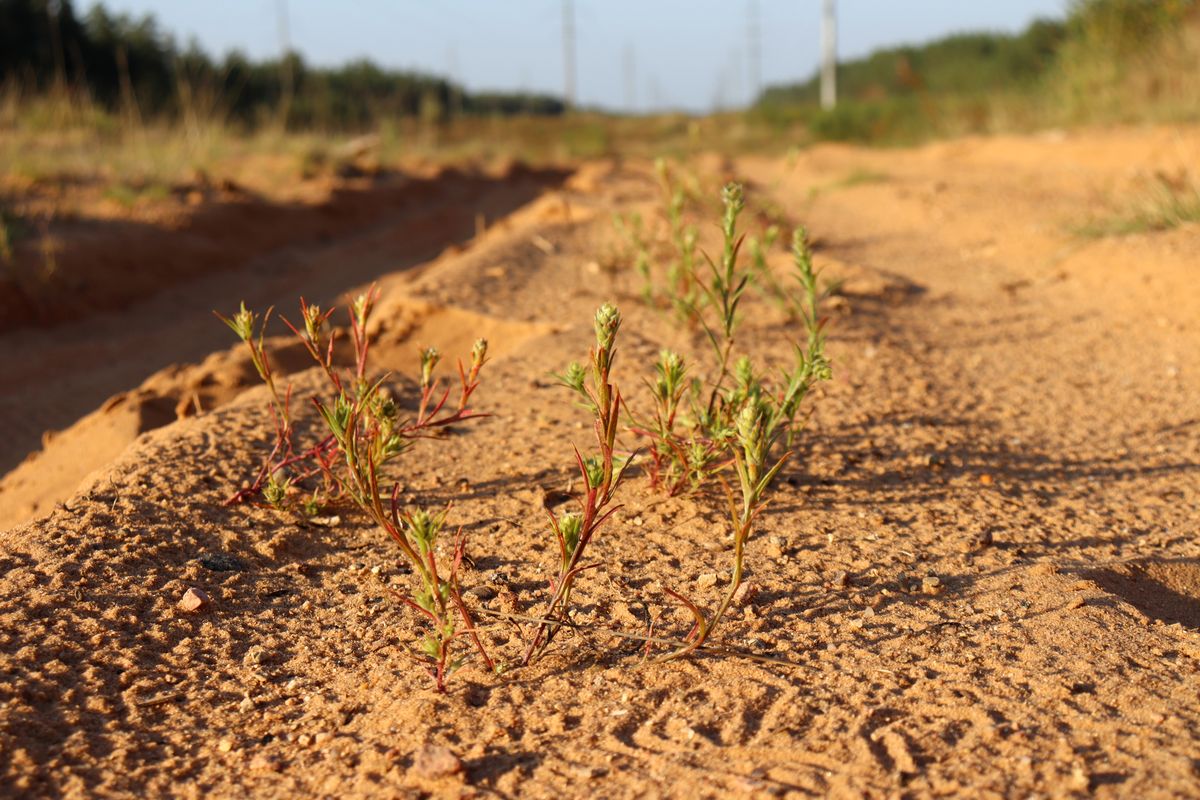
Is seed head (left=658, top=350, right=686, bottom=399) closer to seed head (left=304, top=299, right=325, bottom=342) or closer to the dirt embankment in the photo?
seed head (left=304, top=299, right=325, bottom=342)

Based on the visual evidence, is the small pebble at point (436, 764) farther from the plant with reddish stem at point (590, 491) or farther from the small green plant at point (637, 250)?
the small green plant at point (637, 250)

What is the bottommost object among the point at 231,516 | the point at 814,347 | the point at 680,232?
the point at 231,516

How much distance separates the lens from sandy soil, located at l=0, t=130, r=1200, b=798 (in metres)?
1.60

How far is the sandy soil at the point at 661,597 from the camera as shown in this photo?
5.24ft

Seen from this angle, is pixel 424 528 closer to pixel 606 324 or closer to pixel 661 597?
pixel 606 324

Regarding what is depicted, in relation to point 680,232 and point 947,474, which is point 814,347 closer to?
point 947,474

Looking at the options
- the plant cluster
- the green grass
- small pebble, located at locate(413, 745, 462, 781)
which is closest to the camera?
small pebble, located at locate(413, 745, 462, 781)

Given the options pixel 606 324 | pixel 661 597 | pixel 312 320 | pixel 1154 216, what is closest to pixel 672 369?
pixel 661 597

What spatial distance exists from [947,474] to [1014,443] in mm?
391

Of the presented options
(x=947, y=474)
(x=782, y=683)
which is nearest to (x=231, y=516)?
(x=782, y=683)

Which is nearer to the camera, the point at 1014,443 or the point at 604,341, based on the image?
the point at 604,341

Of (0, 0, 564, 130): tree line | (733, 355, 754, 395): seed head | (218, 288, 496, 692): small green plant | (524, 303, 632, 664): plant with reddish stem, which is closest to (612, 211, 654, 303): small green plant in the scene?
(218, 288, 496, 692): small green plant

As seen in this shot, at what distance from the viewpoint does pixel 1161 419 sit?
3.22 meters

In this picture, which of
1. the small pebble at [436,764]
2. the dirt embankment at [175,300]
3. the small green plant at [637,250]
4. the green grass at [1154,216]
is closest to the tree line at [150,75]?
the dirt embankment at [175,300]
